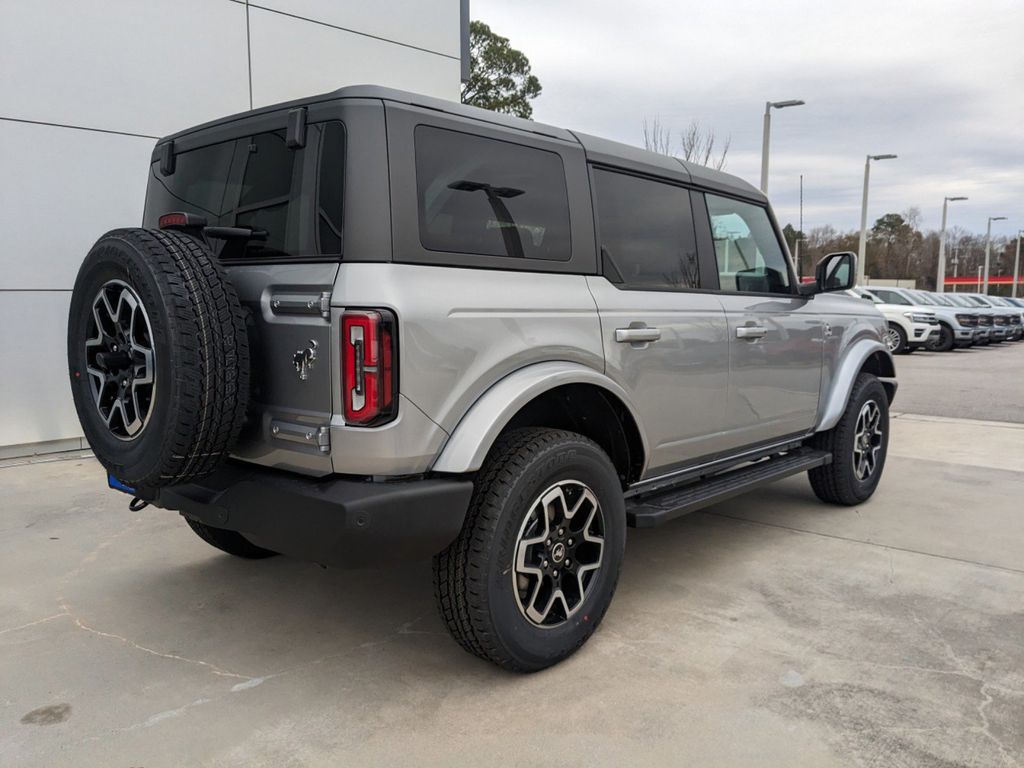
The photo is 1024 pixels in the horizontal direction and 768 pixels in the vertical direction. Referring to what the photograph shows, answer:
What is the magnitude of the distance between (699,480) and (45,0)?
21.0 ft

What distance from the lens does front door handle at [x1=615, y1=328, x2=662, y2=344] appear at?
10.7ft

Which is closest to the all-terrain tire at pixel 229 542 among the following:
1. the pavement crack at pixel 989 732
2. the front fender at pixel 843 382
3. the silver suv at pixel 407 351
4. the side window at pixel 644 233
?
the silver suv at pixel 407 351

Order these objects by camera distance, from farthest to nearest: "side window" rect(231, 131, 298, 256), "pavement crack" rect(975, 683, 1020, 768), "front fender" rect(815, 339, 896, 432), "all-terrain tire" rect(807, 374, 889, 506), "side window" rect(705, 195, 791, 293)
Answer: "all-terrain tire" rect(807, 374, 889, 506)
"front fender" rect(815, 339, 896, 432)
"side window" rect(705, 195, 791, 293)
"side window" rect(231, 131, 298, 256)
"pavement crack" rect(975, 683, 1020, 768)

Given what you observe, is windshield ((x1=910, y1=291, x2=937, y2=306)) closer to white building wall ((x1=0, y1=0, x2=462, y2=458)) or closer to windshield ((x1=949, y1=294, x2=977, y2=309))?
windshield ((x1=949, y1=294, x2=977, y2=309))

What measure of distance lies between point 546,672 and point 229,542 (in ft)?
6.25

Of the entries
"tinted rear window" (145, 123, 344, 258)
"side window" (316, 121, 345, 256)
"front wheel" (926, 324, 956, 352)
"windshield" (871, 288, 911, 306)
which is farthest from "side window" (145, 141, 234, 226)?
"front wheel" (926, 324, 956, 352)

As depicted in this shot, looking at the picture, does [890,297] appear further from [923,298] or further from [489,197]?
[489,197]

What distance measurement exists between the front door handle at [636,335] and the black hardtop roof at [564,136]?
759 mm

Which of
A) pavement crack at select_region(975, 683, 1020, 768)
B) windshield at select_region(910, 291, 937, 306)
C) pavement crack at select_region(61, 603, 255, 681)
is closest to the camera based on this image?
pavement crack at select_region(975, 683, 1020, 768)

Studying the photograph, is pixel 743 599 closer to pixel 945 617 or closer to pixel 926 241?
pixel 945 617

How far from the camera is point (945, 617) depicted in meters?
3.45

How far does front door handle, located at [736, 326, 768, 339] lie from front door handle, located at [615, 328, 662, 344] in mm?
696

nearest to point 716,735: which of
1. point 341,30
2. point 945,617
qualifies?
point 945,617

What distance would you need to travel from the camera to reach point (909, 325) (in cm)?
1902
